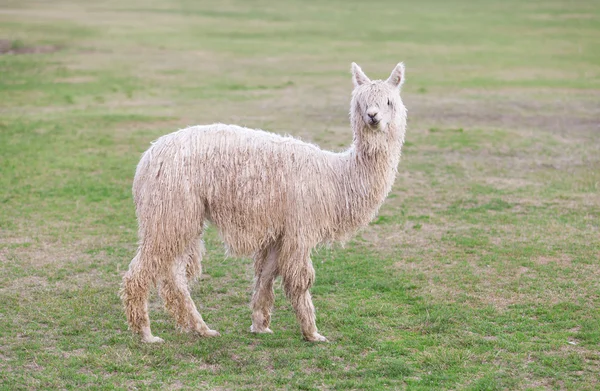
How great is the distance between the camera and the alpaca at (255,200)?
7582mm

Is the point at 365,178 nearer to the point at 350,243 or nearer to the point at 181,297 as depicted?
the point at 181,297

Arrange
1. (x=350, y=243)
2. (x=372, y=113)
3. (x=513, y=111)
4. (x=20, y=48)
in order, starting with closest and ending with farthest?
(x=372, y=113) < (x=350, y=243) < (x=513, y=111) < (x=20, y=48)

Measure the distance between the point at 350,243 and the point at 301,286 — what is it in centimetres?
372

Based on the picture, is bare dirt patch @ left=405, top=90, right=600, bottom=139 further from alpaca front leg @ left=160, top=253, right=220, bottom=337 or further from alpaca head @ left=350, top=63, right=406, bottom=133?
alpaca front leg @ left=160, top=253, right=220, bottom=337

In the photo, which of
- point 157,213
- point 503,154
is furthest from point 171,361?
point 503,154

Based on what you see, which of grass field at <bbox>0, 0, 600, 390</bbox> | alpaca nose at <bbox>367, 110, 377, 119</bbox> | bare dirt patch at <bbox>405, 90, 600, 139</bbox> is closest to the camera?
grass field at <bbox>0, 0, 600, 390</bbox>

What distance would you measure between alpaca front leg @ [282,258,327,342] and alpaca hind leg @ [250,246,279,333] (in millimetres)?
305

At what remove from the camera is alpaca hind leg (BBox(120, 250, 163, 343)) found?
756 cm

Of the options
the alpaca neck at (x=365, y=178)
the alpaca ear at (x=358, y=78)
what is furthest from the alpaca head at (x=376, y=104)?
the alpaca neck at (x=365, y=178)

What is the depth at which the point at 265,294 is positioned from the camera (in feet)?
26.4

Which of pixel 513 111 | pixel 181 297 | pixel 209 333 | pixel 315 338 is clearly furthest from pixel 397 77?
pixel 513 111

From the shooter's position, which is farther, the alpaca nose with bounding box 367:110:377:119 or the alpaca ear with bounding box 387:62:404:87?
the alpaca ear with bounding box 387:62:404:87

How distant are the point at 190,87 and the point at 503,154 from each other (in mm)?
12297

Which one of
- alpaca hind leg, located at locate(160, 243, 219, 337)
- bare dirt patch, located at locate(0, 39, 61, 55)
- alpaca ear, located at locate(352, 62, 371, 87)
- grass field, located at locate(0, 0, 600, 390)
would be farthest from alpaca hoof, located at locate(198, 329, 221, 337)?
bare dirt patch, located at locate(0, 39, 61, 55)
